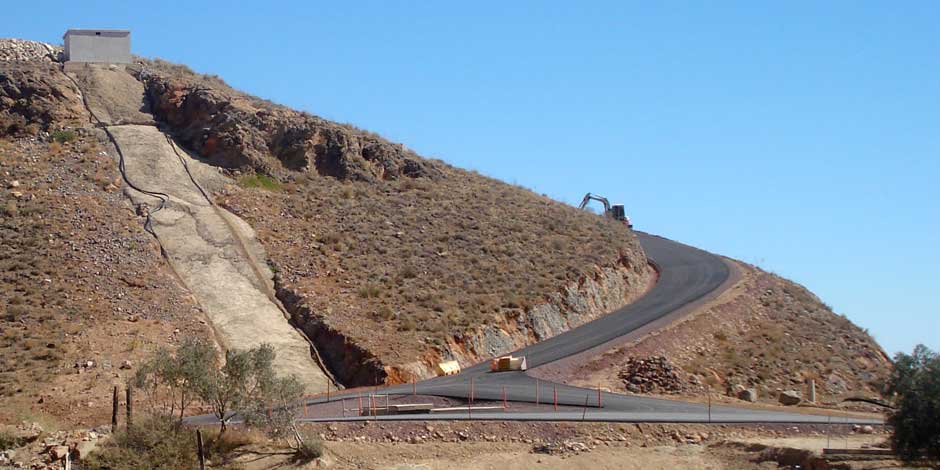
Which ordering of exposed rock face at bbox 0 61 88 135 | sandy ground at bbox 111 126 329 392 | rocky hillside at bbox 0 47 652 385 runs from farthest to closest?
exposed rock face at bbox 0 61 88 135, rocky hillside at bbox 0 47 652 385, sandy ground at bbox 111 126 329 392

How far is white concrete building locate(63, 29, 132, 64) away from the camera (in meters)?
63.8

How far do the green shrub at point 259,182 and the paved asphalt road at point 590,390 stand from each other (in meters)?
18.0

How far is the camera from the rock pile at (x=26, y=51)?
6384 cm

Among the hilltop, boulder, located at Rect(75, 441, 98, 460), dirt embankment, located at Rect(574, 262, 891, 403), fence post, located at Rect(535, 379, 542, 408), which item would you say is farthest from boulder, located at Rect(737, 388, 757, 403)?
boulder, located at Rect(75, 441, 98, 460)

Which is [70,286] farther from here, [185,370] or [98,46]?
[98,46]

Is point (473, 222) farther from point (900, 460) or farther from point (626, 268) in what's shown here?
point (900, 460)

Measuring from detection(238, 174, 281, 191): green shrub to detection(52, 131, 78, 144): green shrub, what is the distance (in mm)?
8395

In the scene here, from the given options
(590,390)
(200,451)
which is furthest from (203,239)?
(200,451)

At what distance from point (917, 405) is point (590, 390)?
14.3 metres

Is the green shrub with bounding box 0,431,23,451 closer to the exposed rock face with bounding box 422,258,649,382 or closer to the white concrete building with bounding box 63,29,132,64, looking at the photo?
the exposed rock face with bounding box 422,258,649,382

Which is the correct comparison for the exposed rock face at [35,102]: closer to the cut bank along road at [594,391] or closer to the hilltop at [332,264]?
the hilltop at [332,264]

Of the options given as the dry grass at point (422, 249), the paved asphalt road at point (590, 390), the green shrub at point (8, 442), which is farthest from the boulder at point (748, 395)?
the green shrub at point (8, 442)

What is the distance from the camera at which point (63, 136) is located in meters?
54.5

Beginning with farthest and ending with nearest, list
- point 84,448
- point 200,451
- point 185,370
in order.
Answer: point 185,370, point 84,448, point 200,451
